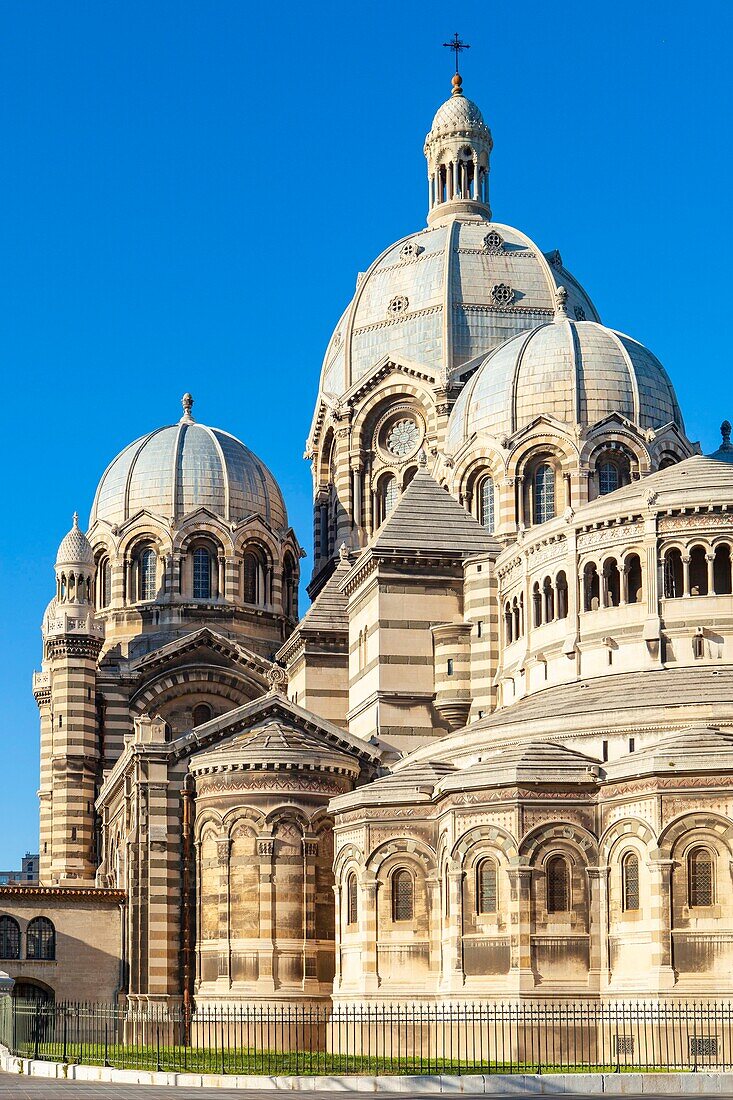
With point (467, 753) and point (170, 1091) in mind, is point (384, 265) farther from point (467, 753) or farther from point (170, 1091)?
point (170, 1091)

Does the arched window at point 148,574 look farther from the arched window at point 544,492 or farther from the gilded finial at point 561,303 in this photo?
the gilded finial at point 561,303

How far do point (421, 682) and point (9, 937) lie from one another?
608 inches

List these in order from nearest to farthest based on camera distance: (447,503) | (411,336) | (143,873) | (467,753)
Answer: (467,753) → (143,873) → (447,503) → (411,336)

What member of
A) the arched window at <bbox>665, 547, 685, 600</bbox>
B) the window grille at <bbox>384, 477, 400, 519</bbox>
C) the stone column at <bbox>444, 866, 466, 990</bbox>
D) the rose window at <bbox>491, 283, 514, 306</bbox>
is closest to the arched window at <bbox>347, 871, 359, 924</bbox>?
the stone column at <bbox>444, 866, 466, 990</bbox>

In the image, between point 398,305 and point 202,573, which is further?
point 202,573

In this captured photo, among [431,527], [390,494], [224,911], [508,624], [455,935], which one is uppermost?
[390,494]

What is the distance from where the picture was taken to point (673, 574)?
6116 cm

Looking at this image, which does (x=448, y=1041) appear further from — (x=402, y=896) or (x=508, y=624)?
(x=508, y=624)

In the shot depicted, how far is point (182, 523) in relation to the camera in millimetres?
87062

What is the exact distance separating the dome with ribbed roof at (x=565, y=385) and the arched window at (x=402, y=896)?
22.8m

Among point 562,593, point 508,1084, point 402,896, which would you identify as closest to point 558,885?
point 402,896

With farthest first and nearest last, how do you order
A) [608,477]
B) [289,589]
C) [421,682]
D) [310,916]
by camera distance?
[289,589]
[608,477]
[421,682]
[310,916]

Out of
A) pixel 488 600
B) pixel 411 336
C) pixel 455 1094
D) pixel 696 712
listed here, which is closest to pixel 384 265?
pixel 411 336

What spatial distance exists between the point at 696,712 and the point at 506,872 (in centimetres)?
654
